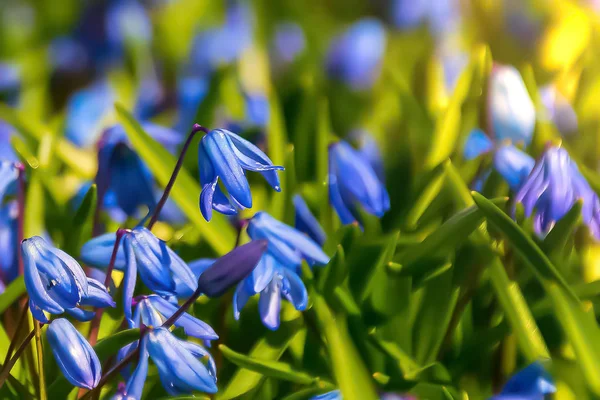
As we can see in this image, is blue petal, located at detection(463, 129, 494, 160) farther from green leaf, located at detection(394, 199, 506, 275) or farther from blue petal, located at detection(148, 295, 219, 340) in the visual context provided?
blue petal, located at detection(148, 295, 219, 340)

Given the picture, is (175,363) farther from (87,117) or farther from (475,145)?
(87,117)

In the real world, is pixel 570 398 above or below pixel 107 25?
below

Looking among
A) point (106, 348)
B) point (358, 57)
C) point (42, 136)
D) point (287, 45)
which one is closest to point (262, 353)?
point (106, 348)

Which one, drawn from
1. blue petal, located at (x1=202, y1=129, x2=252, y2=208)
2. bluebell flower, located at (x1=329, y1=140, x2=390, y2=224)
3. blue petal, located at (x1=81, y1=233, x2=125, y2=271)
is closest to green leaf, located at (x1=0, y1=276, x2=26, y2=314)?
blue petal, located at (x1=81, y1=233, x2=125, y2=271)

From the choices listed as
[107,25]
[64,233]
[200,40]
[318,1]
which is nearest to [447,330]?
[64,233]

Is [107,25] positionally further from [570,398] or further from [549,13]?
[570,398]

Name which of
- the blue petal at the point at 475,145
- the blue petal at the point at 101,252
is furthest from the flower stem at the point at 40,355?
the blue petal at the point at 475,145

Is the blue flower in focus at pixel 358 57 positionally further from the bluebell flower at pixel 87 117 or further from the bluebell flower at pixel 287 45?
the bluebell flower at pixel 87 117
